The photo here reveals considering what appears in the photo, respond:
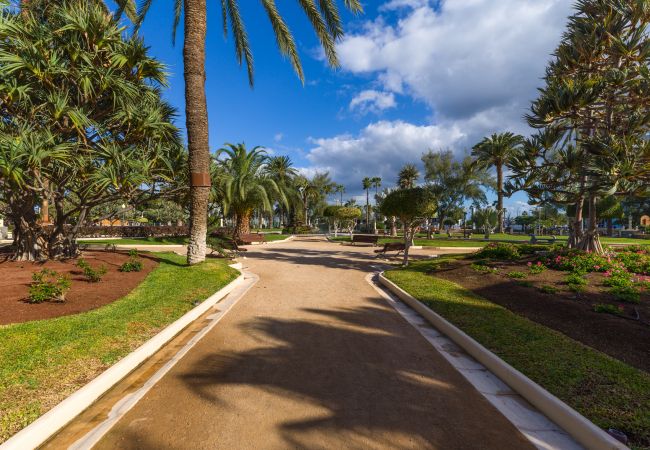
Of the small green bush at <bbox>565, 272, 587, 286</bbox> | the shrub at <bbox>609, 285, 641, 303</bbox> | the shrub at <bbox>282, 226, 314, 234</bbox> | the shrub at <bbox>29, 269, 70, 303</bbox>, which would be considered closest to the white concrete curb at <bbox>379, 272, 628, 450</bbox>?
the shrub at <bbox>609, 285, 641, 303</bbox>

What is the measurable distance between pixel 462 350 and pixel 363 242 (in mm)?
26341

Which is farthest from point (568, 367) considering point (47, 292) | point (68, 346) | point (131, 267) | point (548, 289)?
point (131, 267)

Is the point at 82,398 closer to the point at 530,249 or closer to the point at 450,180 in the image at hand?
the point at 530,249

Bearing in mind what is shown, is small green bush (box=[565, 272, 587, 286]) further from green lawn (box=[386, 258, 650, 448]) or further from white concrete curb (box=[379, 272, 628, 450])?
white concrete curb (box=[379, 272, 628, 450])

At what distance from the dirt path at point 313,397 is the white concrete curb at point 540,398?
52cm

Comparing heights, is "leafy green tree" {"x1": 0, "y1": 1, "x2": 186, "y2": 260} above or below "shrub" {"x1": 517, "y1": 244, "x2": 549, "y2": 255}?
above

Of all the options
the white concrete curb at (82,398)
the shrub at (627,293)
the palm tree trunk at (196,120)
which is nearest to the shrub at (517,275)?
the shrub at (627,293)

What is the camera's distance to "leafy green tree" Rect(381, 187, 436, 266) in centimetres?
1409

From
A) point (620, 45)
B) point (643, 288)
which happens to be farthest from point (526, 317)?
point (620, 45)

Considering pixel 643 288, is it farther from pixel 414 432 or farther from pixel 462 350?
pixel 414 432

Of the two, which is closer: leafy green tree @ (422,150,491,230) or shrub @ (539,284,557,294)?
shrub @ (539,284,557,294)

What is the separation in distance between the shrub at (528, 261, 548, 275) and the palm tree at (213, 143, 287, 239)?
20240 millimetres

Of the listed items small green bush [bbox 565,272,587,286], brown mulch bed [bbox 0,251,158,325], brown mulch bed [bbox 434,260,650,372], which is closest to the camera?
brown mulch bed [bbox 434,260,650,372]

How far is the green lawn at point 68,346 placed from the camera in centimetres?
332
